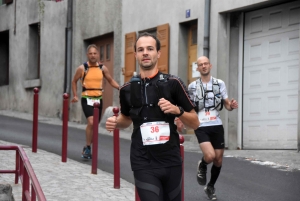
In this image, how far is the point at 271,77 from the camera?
1555 cm

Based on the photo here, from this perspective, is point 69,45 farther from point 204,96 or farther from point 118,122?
point 118,122

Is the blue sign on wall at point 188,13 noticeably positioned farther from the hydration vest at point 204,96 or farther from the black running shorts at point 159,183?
the black running shorts at point 159,183

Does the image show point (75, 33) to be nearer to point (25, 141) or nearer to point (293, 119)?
point (25, 141)

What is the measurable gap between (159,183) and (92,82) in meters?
6.97

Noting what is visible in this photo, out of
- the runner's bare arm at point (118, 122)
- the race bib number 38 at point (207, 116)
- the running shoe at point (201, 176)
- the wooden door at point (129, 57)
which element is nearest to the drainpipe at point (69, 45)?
the wooden door at point (129, 57)

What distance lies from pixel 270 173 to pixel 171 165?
611cm

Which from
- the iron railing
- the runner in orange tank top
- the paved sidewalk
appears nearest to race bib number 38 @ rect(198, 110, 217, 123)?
the paved sidewalk

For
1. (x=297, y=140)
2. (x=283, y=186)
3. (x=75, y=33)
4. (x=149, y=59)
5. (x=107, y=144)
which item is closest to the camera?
(x=149, y=59)

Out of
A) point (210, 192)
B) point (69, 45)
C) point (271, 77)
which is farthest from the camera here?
point (69, 45)

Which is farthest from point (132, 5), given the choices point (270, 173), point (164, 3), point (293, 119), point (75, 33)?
point (270, 173)

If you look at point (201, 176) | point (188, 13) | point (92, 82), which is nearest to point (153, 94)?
point (201, 176)

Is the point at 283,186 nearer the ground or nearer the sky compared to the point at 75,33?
nearer the ground

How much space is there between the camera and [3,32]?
100ft

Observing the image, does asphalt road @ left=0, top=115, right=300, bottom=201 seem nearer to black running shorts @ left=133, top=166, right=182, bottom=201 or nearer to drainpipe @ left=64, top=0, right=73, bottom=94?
black running shorts @ left=133, top=166, right=182, bottom=201
